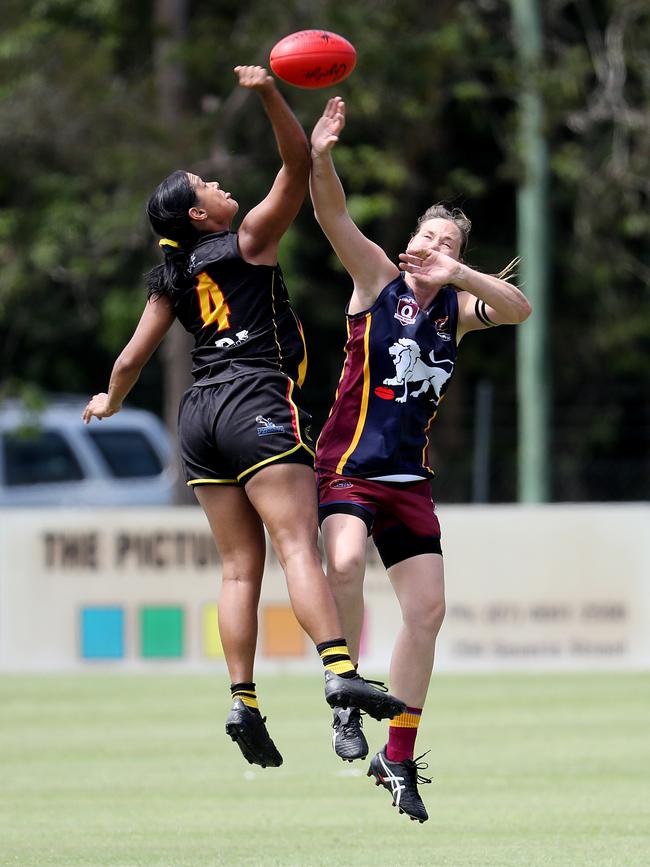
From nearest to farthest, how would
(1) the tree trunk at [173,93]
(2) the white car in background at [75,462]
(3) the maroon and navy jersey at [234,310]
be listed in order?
(3) the maroon and navy jersey at [234,310]
(1) the tree trunk at [173,93]
(2) the white car in background at [75,462]

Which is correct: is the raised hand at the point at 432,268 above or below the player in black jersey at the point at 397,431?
above

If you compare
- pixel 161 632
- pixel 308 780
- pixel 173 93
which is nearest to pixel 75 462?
pixel 173 93

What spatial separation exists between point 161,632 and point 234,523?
28.0 feet

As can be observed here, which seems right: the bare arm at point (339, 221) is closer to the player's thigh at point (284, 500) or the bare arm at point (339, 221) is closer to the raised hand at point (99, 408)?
the player's thigh at point (284, 500)

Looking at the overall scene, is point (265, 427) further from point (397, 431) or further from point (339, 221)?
point (339, 221)

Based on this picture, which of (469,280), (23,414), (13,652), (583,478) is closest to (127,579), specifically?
(13,652)

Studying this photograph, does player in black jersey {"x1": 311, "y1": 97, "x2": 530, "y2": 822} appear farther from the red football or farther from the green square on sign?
the green square on sign

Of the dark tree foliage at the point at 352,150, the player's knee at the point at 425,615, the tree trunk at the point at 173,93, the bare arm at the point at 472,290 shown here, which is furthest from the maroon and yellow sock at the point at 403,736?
the tree trunk at the point at 173,93

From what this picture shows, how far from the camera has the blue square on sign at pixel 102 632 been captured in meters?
15.2

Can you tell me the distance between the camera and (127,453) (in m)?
21.1

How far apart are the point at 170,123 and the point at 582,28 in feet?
23.8

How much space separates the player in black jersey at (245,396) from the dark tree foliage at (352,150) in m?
11.7

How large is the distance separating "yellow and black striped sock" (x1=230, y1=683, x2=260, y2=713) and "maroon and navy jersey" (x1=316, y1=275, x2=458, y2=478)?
0.92 meters

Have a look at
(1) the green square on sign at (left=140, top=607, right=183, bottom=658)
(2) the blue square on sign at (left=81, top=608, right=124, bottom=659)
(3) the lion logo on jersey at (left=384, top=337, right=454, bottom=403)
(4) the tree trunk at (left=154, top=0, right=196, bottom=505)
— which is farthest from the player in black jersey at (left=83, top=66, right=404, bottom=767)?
(4) the tree trunk at (left=154, top=0, right=196, bottom=505)
